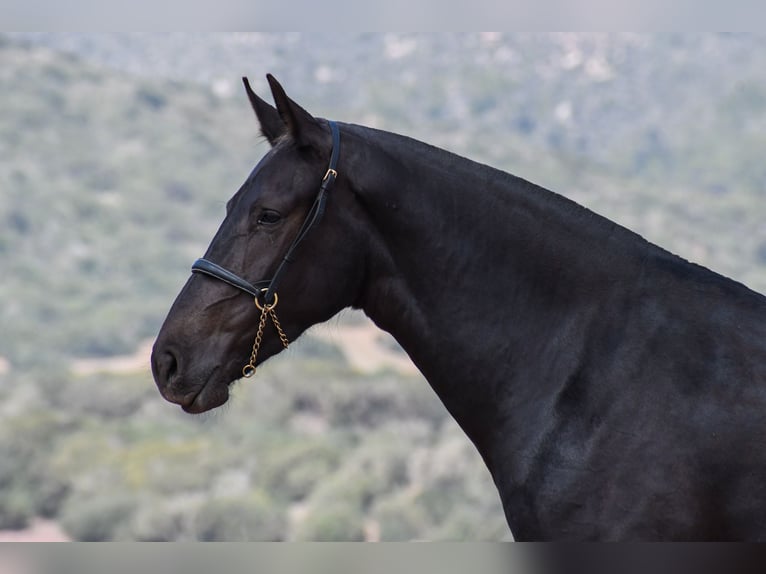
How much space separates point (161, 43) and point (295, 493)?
2618 centimetres

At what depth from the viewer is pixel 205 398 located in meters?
3.41

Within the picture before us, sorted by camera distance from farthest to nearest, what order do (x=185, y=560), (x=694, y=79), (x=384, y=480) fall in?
(x=694, y=79)
(x=384, y=480)
(x=185, y=560)

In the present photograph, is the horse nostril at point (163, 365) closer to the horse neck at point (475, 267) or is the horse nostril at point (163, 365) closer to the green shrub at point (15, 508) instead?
the horse neck at point (475, 267)

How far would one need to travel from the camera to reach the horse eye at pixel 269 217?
3.40m

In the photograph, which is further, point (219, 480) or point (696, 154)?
point (696, 154)

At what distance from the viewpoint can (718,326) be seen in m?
3.20

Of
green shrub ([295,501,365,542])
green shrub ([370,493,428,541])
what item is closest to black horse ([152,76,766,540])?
green shrub ([370,493,428,541])

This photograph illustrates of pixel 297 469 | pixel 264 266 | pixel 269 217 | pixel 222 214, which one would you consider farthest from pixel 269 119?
pixel 222 214

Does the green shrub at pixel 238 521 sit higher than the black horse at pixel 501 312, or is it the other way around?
the black horse at pixel 501 312

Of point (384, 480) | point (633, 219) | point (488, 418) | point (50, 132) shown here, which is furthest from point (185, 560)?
point (50, 132)

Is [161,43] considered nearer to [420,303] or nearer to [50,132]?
[50,132]

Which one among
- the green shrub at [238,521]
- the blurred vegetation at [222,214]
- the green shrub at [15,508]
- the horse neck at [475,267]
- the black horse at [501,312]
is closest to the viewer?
the black horse at [501,312]

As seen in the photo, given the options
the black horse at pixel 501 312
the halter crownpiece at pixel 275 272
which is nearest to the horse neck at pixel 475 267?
the black horse at pixel 501 312

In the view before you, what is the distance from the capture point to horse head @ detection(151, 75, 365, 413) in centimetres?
339
